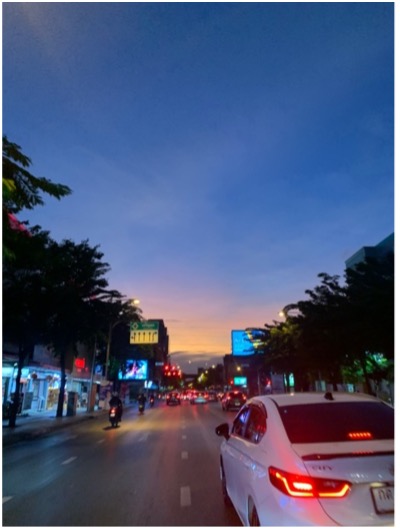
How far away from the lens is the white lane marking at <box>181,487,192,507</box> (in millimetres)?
6590

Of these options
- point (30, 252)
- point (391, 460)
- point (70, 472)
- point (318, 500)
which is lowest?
point (70, 472)

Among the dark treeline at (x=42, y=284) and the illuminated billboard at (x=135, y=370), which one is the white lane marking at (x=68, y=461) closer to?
the dark treeline at (x=42, y=284)

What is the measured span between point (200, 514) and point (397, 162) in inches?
210

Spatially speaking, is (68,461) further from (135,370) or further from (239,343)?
(239,343)

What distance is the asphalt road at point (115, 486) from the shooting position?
590 cm

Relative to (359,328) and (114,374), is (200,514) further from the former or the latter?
(114,374)

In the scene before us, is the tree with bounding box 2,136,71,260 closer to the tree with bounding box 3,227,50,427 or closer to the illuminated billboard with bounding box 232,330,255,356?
the tree with bounding box 3,227,50,427

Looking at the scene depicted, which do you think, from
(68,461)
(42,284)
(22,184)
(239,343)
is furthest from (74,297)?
(239,343)

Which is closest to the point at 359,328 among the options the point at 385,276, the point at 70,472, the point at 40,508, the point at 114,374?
the point at 385,276

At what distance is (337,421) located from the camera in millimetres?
4418

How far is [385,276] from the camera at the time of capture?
1997cm

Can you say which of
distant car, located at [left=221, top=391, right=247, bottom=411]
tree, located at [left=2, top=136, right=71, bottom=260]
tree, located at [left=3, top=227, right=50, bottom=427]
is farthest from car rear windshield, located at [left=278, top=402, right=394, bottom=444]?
distant car, located at [left=221, top=391, right=247, bottom=411]

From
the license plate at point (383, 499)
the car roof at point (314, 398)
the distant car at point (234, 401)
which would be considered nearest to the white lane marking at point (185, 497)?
the car roof at point (314, 398)

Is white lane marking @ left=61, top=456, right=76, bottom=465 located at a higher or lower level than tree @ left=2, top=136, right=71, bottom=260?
lower
